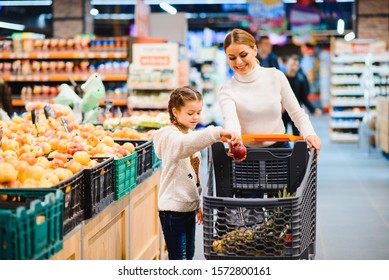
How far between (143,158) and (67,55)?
24.8 ft

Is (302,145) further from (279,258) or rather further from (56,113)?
(56,113)

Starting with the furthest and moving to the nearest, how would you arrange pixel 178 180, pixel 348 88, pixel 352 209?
pixel 348 88 → pixel 352 209 → pixel 178 180

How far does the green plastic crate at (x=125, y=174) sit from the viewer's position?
12.5 feet

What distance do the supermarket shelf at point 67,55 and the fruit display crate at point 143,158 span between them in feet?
22.0

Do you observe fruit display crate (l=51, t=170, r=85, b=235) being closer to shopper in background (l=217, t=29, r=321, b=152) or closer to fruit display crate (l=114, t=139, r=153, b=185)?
shopper in background (l=217, t=29, r=321, b=152)

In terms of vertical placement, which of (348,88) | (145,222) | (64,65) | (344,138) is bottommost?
(344,138)

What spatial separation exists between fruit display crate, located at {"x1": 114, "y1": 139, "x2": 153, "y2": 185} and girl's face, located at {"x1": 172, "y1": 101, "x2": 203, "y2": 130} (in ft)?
3.14

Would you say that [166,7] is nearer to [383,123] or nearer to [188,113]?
[383,123]

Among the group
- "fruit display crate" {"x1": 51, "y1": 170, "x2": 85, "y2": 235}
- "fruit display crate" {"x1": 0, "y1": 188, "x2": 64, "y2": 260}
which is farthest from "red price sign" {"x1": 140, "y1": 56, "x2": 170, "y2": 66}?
"fruit display crate" {"x1": 0, "y1": 188, "x2": 64, "y2": 260}

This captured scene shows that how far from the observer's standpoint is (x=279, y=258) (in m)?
2.84

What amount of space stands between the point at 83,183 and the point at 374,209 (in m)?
5.07

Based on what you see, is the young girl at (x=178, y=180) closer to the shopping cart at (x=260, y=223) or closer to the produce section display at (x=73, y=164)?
the shopping cart at (x=260, y=223)

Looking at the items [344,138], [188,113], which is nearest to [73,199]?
[188,113]

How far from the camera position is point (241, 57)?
141 inches
